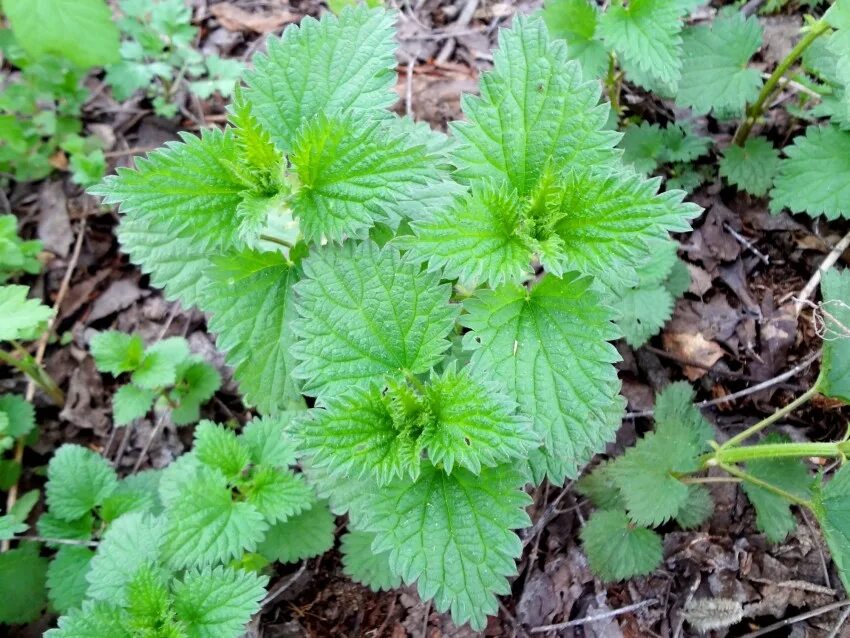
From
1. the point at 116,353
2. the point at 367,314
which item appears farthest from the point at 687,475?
the point at 116,353

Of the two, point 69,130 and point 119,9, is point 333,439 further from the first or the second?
point 119,9

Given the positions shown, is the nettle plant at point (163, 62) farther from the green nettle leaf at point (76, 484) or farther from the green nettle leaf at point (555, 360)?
the green nettle leaf at point (555, 360)

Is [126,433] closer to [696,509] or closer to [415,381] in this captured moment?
[415,381]

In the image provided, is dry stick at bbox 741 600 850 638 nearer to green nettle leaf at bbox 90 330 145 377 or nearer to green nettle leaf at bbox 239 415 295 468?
green nettle leaf at bbox 239 415 295 468

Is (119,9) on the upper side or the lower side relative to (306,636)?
upper

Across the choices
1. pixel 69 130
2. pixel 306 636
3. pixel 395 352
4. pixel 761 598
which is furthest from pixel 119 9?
pixel 761 598

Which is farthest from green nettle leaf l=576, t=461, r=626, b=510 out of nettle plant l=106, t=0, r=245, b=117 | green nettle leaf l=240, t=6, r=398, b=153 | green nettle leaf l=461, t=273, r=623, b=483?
nettle plant l=106, t=0, r=245, b=117
